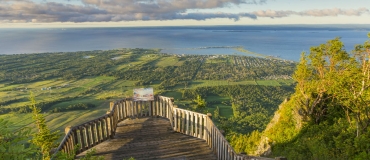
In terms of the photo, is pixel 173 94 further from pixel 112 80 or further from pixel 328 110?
pixel 328 110

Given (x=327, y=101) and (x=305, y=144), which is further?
(x=327, y=101)

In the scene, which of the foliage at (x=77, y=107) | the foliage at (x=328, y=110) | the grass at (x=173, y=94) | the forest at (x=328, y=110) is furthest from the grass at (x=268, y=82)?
the foliage at (x=328, y=110)

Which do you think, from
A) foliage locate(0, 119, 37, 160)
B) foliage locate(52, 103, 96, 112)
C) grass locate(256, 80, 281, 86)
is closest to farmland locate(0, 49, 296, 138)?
grass locate(256, 80, 281, 86)

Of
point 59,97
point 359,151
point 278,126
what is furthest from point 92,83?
point 359,151

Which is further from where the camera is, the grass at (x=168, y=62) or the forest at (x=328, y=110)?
the grass at (x=168, y=62)

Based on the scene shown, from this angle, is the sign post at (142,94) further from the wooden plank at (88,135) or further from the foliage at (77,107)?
the foliage at (77,107)

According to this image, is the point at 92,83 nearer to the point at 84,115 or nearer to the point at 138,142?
the point at 84,115

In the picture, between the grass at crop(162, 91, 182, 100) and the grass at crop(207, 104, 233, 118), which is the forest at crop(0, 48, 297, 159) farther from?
the grass at crop(207, 104, 233, 118)
